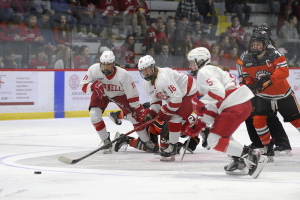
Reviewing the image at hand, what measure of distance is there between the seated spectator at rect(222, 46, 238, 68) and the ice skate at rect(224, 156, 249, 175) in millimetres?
6568

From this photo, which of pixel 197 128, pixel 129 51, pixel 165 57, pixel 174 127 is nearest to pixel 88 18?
pixel 129 51

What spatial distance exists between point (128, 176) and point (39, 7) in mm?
5823

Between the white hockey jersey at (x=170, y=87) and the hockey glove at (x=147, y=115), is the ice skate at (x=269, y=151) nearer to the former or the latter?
the white hockey jersey at (x=170, y=87)

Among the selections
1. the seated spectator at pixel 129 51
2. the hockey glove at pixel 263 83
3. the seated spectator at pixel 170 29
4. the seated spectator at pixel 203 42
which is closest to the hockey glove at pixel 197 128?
Result: the hockey glove at pixel 263 83

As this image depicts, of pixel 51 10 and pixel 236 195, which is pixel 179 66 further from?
pixel 236 195

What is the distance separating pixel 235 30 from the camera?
10.5 meters

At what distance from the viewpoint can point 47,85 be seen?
323 inches

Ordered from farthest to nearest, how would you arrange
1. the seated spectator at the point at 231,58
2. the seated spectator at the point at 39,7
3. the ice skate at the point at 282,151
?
1. the seated spectator at the point at 231,58
2. the seated spectator at the point at 39,7
3. the ice skate at the point at 282,151

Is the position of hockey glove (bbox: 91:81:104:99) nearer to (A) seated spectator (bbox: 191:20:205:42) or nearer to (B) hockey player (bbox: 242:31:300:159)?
(B) hockey player (bbox: 242:31:300:159)

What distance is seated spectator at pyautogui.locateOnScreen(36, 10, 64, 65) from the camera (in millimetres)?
8398

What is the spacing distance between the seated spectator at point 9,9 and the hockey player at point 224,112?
547cm

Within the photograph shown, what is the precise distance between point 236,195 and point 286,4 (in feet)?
30.1

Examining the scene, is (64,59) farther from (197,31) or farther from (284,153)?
(284,153)

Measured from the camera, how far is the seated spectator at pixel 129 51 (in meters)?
9.16
